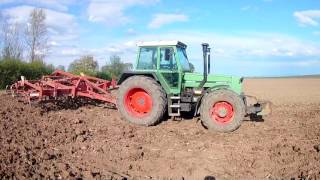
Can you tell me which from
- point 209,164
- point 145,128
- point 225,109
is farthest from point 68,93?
point 209,164

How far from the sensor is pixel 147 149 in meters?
9.13

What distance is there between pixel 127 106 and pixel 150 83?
98 centimetres

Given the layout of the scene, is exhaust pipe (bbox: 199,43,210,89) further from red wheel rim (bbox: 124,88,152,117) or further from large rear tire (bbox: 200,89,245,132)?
red wheel rim (bbox: 124,88,152,117)

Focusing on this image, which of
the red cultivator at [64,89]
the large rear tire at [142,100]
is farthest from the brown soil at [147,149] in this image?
the red cultivator at [64,89]

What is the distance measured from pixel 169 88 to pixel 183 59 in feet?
3.03

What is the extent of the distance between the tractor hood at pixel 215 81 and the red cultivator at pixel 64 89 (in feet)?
7.83

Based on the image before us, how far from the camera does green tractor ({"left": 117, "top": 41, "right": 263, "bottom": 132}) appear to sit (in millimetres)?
11008

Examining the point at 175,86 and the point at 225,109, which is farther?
the point at 175,86

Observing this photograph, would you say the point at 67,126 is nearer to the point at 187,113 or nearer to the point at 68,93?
the point at 68,93

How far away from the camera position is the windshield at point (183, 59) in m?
11.8

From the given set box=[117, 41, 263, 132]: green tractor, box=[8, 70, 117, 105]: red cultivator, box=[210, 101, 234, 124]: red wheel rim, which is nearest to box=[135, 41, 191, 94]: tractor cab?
box=[117, 41, 263, 132]: green tractor

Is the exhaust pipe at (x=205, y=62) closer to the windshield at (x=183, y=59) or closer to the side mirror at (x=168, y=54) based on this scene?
the windshield at (x=183, y=59)

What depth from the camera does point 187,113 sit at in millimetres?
12836

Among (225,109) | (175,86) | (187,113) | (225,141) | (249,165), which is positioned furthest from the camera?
(187,113)
